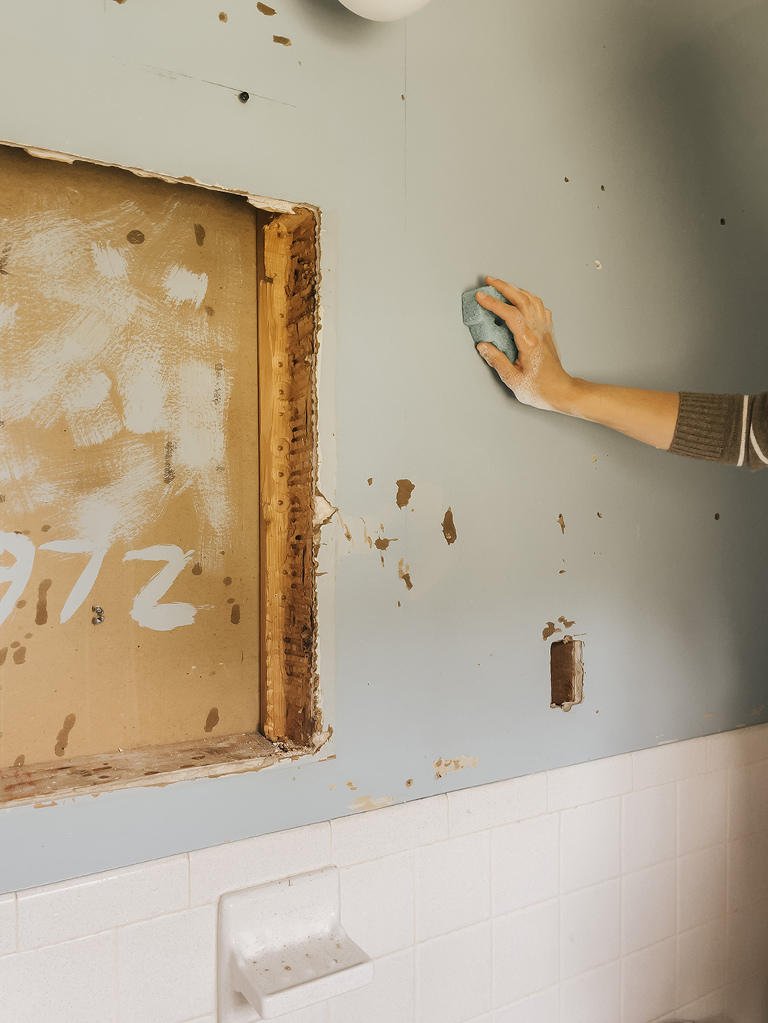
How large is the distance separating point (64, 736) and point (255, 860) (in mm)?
306

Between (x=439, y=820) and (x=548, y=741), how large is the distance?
0.25 meters

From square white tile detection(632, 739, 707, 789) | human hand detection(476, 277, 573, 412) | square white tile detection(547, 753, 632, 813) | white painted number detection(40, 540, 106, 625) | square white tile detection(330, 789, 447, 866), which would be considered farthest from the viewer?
square white tile detection(632, 739, 707, 789)

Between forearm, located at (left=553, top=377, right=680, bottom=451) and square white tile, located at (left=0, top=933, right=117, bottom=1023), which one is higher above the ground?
forearm, located at (left=553, top=377, right=680, bottom=451)

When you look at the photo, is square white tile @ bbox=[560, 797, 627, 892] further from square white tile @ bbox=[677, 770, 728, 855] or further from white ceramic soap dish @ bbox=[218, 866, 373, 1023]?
white ceramic soap dish @ bbox=[218, 866, 373, 1023]

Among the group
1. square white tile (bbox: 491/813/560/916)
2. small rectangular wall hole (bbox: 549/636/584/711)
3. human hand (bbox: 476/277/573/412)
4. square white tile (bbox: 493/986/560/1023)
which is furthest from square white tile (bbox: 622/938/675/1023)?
human hand (bbox: 476/277/573/412)

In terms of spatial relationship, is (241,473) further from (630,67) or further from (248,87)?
(630,67)

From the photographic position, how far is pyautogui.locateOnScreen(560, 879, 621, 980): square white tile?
121cm

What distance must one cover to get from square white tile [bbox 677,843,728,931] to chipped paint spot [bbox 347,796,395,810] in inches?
27.9

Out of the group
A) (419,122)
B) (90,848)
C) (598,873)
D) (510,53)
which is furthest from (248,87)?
(598,873)

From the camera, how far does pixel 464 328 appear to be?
1.09 metres

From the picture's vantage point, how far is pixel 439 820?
107 centimetres

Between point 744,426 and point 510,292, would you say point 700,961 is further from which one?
point 510,292

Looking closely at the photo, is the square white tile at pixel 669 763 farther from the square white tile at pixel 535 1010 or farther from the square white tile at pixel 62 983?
the square white tile at pixel 62 983

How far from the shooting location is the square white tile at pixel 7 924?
2.58 feet
